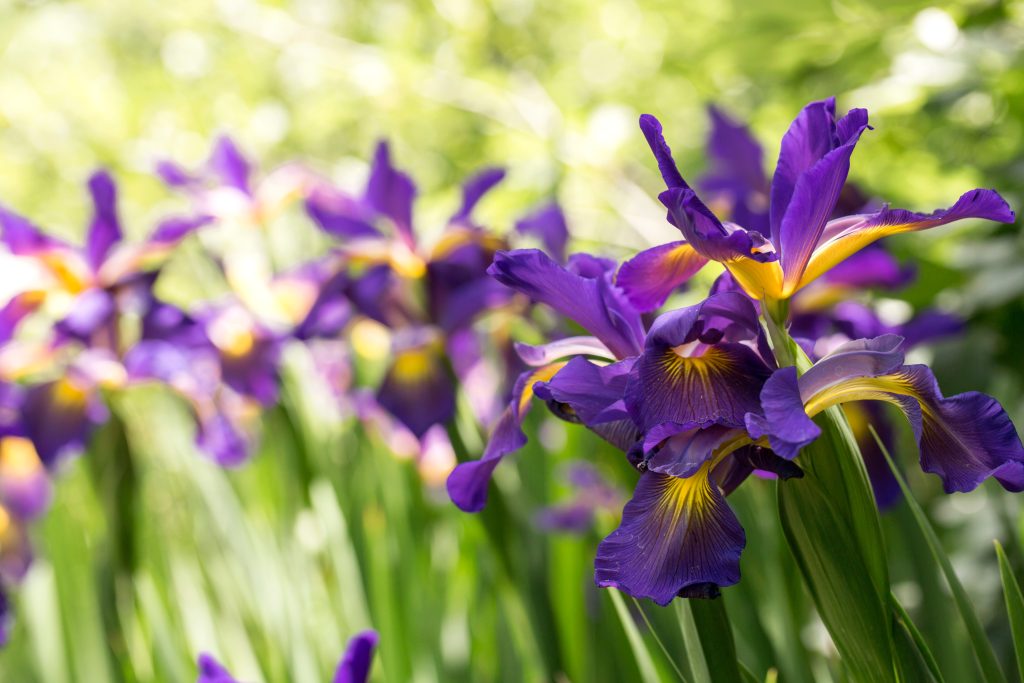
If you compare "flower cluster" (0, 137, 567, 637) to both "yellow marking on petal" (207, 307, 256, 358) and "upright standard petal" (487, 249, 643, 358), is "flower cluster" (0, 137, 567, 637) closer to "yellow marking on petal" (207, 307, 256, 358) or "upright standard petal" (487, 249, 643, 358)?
"yellow marking on petal" (207, 307, 256, 358)

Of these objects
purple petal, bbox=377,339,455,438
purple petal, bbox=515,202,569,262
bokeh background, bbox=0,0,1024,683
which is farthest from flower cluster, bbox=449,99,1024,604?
purple petal, bbox=515,202,569,262

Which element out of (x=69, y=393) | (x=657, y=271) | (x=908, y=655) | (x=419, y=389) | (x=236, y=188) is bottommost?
(x=908, y=655)

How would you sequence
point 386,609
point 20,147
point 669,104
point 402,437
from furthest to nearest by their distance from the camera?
point 20,147, point 669,104, point 402,437, point 386,609

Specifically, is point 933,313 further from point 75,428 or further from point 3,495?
point 3,495

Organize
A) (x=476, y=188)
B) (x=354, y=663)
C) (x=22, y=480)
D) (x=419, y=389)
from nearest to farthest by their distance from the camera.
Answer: (x=354, y=663) < (x=419, y=389) < (x=476, y=188) < (x=22, y=480)

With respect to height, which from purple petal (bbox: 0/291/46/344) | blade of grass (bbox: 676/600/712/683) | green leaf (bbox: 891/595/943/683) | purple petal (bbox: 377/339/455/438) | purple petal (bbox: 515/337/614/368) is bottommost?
green leaf (bbox: 891/595/943/683)

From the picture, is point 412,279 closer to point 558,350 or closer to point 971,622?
point 558,350

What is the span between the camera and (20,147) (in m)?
4.52

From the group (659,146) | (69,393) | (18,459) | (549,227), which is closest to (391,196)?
(549,227)

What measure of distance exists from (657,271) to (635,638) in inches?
9.7

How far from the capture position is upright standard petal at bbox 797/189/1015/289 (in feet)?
1.60

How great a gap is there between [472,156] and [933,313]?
1839 millimetres

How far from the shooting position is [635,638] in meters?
0.64

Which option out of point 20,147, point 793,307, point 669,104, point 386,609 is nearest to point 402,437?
point 386,609
